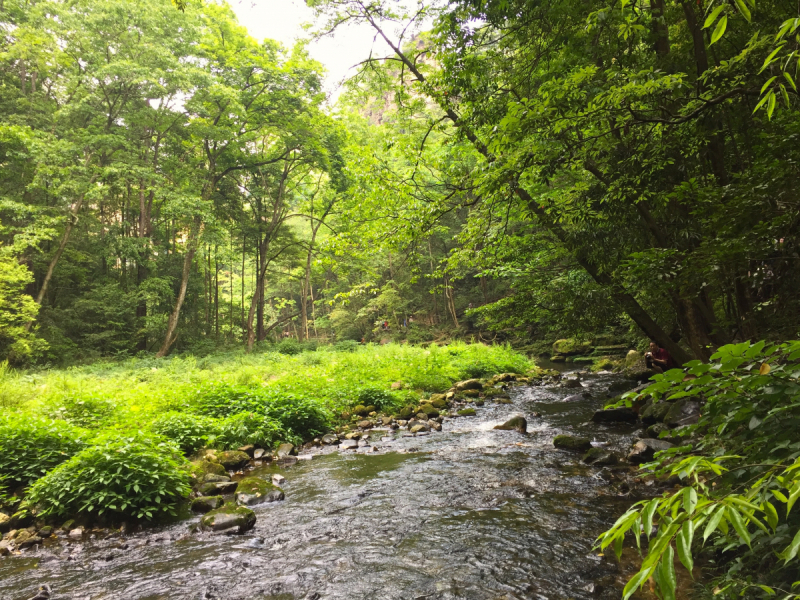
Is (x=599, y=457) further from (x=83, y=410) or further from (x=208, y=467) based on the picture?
(x=83, y=410)

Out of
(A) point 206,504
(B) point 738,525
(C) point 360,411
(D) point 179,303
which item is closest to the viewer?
(B) point 738,525

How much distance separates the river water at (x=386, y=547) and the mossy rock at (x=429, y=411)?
4.13 m

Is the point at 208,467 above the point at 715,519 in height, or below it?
below

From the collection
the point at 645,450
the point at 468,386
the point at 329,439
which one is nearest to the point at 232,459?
the point at 329,439

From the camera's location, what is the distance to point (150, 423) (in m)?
7.30

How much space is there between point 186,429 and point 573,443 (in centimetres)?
735

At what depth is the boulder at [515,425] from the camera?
916 centimetres

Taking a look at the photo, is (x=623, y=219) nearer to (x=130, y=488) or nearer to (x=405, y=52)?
(x=405, y=52)

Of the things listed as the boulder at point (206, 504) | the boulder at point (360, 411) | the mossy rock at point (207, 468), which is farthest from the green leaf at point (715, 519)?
the boulder at point (360, 411)

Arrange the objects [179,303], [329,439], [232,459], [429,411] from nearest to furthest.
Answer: [232,459] → [329,439] → [429,411] → [179,303]

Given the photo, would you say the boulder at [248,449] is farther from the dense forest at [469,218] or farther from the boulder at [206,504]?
the boulder at [206,504]

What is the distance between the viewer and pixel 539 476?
6.22m

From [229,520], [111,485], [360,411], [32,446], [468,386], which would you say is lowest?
[468,386]

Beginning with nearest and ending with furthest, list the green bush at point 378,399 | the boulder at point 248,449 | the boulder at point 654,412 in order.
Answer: the boulder at point 248,449 → the boulder at point 654,412 → the green bush at point 378,399
